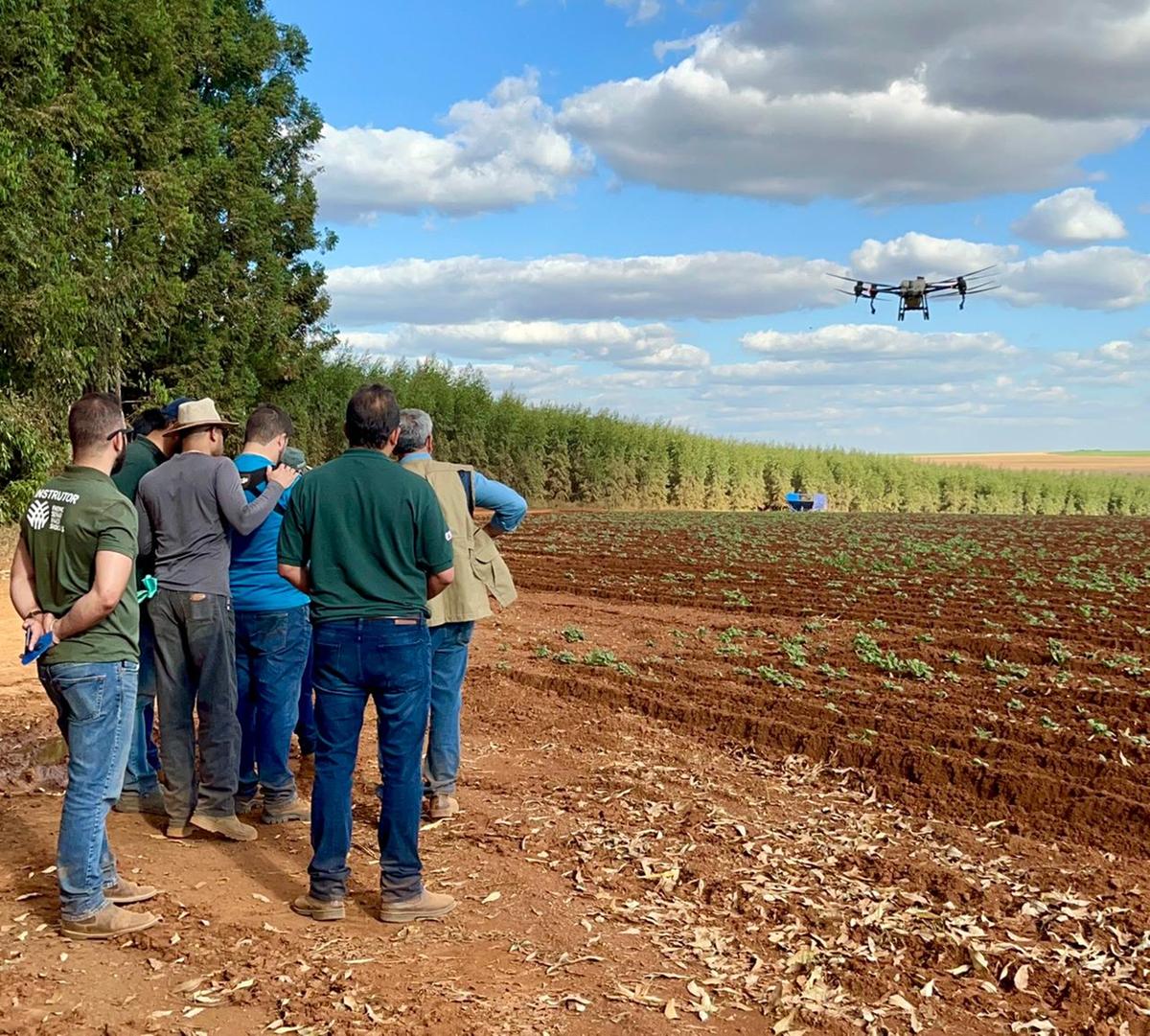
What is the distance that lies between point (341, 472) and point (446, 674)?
4.93 ft

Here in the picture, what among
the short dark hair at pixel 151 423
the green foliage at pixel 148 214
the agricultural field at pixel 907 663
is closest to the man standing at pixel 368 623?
the short dark hair at pixel 151 423

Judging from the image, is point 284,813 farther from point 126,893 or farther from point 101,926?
point 101,926

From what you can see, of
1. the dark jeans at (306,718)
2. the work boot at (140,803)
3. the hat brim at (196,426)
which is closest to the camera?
the hat brim at (196,426)

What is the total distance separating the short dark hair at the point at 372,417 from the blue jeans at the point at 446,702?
4.21ft

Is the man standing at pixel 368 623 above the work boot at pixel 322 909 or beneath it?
above

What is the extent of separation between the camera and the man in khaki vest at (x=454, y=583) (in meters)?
5.31

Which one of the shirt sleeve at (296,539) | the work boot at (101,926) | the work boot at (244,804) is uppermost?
the shirt sleeve at (296,539)

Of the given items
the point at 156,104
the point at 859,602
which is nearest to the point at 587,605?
the point at 859,602

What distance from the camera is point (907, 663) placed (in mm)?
9727

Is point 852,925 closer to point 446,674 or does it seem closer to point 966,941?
point 966,941

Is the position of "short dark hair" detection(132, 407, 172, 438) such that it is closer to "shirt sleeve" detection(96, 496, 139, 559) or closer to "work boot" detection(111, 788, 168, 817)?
"shirt sleeve" detection(96, 496, 139, 559)

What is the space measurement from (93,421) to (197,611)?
48.8 inches

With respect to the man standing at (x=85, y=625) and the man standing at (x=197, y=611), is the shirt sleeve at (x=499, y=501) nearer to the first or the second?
the man standing at (x=197, y=611)

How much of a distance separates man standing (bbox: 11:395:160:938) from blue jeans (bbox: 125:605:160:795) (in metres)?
1.23
